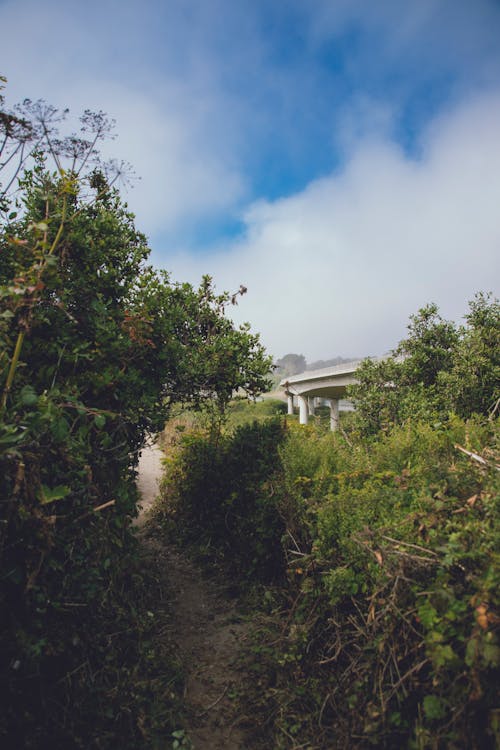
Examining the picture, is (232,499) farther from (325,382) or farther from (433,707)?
(325,382)

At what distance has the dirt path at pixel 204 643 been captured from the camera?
4188 millimetres

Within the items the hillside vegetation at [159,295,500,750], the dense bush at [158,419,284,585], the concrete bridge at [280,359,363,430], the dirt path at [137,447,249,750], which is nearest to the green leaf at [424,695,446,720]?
the hillside vegetation at [159,295,500,750]

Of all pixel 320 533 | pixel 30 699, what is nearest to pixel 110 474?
pixel 30 699

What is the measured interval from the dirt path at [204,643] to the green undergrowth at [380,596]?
0.23 meters

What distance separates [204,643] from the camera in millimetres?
5578

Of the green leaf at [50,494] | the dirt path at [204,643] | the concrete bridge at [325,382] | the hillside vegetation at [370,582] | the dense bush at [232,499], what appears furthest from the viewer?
the concrete bridge at [325,382]

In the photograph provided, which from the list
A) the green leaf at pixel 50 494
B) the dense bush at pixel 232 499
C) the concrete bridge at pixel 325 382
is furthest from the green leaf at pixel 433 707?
the concrete bridge at pixel 325 382

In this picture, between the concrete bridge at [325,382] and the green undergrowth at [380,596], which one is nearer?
the green undergrowth at [380,596]

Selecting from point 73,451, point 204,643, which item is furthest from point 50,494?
point 204,643

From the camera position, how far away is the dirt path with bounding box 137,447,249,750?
4.19 metres

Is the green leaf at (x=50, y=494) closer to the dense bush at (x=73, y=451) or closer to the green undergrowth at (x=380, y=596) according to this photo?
the dense bush at (x=73, y=451)

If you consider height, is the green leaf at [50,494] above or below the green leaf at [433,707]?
above

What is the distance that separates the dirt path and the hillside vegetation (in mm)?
273

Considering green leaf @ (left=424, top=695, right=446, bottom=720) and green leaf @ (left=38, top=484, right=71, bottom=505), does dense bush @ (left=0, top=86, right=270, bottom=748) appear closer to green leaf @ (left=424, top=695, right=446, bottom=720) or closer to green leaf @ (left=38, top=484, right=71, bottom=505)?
green leaf @ (left=38, top=484, right=71, bottom=505)
